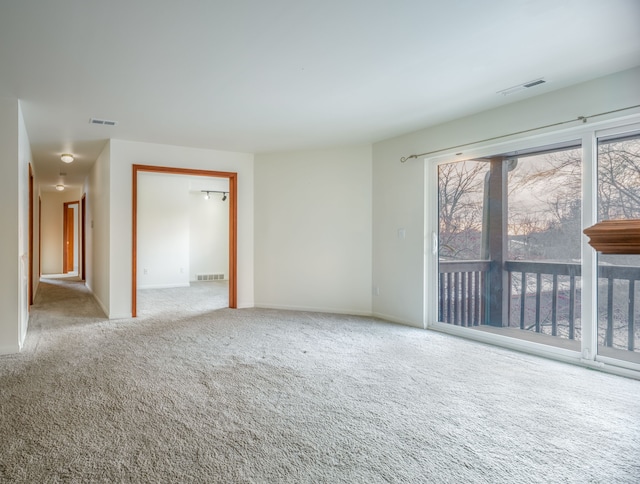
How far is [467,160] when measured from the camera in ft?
13.4

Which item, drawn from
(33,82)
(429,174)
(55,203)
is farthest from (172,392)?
(55,203)

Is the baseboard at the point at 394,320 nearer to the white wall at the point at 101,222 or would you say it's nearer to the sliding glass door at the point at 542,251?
the sliding glass door at the point at 542,251

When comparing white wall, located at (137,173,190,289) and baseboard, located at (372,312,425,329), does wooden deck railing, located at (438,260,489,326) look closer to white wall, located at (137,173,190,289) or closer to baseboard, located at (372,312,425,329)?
baseboard, located at (372,312,425,329)

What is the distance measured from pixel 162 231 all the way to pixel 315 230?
4.06 metres

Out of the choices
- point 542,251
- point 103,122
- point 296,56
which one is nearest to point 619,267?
point 542,251

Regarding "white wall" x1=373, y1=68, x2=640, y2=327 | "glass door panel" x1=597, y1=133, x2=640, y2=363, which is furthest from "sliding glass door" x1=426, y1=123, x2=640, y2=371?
"white wall" x1=373, y1=68, x2=640, y2=327

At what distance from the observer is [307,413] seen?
2.21m

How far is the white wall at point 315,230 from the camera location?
5148 mm

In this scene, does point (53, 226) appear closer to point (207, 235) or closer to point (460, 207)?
point (207, 235)

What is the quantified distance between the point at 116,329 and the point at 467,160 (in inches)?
171

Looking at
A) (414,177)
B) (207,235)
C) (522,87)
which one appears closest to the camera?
(522,87)

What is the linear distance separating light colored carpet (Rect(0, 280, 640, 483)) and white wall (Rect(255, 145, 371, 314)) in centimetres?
147

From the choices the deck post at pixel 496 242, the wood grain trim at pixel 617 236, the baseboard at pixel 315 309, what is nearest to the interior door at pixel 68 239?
the baseboard at pixel 315 309

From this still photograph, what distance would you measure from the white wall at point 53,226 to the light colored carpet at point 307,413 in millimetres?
8080
